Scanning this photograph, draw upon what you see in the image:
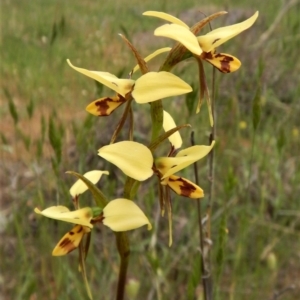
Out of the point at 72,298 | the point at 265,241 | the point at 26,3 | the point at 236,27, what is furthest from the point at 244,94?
the point at 26,3

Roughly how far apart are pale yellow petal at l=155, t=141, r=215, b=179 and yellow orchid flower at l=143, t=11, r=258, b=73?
101 mm

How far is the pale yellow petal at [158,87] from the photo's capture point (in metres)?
0.61

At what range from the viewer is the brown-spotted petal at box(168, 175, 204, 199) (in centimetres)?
66

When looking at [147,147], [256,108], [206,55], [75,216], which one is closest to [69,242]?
[75,216]

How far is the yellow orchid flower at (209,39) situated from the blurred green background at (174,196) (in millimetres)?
263

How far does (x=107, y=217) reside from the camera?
643 millimetres

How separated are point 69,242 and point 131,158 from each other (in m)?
0.14

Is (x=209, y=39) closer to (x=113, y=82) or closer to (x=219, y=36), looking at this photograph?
(x=219, y=36)

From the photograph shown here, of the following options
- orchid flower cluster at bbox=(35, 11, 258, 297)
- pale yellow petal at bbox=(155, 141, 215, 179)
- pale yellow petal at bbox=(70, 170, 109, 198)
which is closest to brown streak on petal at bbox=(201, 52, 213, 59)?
orchid flower cluster at bbox=(35, 11, 258, 297)

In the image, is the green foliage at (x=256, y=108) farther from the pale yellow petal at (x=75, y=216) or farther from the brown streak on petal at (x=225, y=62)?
the pale yellow petal at (x=75, y=216)

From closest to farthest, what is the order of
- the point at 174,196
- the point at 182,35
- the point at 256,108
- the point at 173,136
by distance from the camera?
the point at 182,35 < the point at 173,136 < the point at 256,108 < the point at 174,196

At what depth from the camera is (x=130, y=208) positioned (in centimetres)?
64

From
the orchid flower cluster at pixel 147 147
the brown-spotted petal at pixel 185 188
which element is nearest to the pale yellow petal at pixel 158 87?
the orchid flower cluster at pixel 147 147

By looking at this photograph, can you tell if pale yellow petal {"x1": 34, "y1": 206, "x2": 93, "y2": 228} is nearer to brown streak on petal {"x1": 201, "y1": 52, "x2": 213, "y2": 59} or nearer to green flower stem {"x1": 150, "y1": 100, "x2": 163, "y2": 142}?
green flower stem {"x1": 150, "y1": 100, "x2": 163, "y2": 142}
